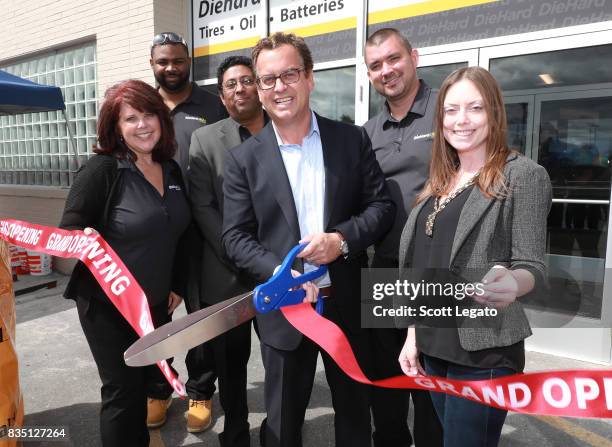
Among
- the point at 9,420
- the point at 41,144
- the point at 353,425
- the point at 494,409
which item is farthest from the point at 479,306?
the point at 41,144

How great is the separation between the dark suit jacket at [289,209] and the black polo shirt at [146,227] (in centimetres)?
47

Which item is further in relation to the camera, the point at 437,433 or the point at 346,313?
the point at 437,433

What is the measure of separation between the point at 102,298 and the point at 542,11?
430 centimetres

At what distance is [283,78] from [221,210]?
92 centimetres

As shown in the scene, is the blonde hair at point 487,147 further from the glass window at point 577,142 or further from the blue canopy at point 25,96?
the blue canopy at point 25,96

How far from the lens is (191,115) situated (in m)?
3.08

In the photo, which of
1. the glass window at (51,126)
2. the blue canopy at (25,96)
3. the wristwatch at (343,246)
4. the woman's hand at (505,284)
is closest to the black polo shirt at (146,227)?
the wristwatch at (343,246)

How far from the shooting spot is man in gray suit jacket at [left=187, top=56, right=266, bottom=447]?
98.0 inches

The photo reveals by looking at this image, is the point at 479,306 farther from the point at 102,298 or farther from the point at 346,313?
the point at 102,298

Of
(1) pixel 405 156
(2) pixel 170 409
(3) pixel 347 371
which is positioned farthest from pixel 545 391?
(2) pixel 170 409

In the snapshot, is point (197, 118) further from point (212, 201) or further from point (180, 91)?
point (212, 201)

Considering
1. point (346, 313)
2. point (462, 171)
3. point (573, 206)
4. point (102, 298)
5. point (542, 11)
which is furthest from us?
point (573, 206)

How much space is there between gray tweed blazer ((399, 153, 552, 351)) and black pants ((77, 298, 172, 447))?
1536 mm

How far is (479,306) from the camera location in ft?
4.91
